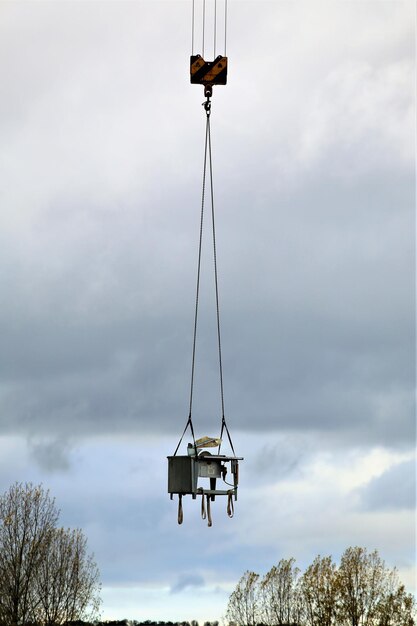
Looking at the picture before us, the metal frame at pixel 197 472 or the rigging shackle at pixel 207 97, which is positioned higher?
the rigging shackle at pixel 207 97

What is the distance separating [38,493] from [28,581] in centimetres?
491

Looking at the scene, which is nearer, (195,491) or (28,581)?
(195,491)

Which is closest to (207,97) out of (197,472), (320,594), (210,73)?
(210,73)

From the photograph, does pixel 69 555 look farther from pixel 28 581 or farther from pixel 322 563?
pixel 322 563

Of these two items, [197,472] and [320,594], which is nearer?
[197,472]

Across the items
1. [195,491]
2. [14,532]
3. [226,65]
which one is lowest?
[195,491]

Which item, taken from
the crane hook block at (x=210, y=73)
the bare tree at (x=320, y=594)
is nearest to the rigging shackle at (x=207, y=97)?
the crane hook block at (x=210, y=73)

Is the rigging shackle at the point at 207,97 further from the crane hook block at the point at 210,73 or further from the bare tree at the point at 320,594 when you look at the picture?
the bare tree at the point at 320,594

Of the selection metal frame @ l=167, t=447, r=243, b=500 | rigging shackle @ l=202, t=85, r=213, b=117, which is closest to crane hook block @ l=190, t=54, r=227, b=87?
rigging shackle @ l=202, t=85, r=213, b=117

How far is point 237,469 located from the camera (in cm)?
3556

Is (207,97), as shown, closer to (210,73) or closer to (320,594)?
(210,73)

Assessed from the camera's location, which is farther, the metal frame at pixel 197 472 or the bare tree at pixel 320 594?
the bare tree at pixel 320 594

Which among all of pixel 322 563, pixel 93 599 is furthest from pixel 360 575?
pixel 93 599

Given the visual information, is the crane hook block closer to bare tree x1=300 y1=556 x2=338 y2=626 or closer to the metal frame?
the metal frame
